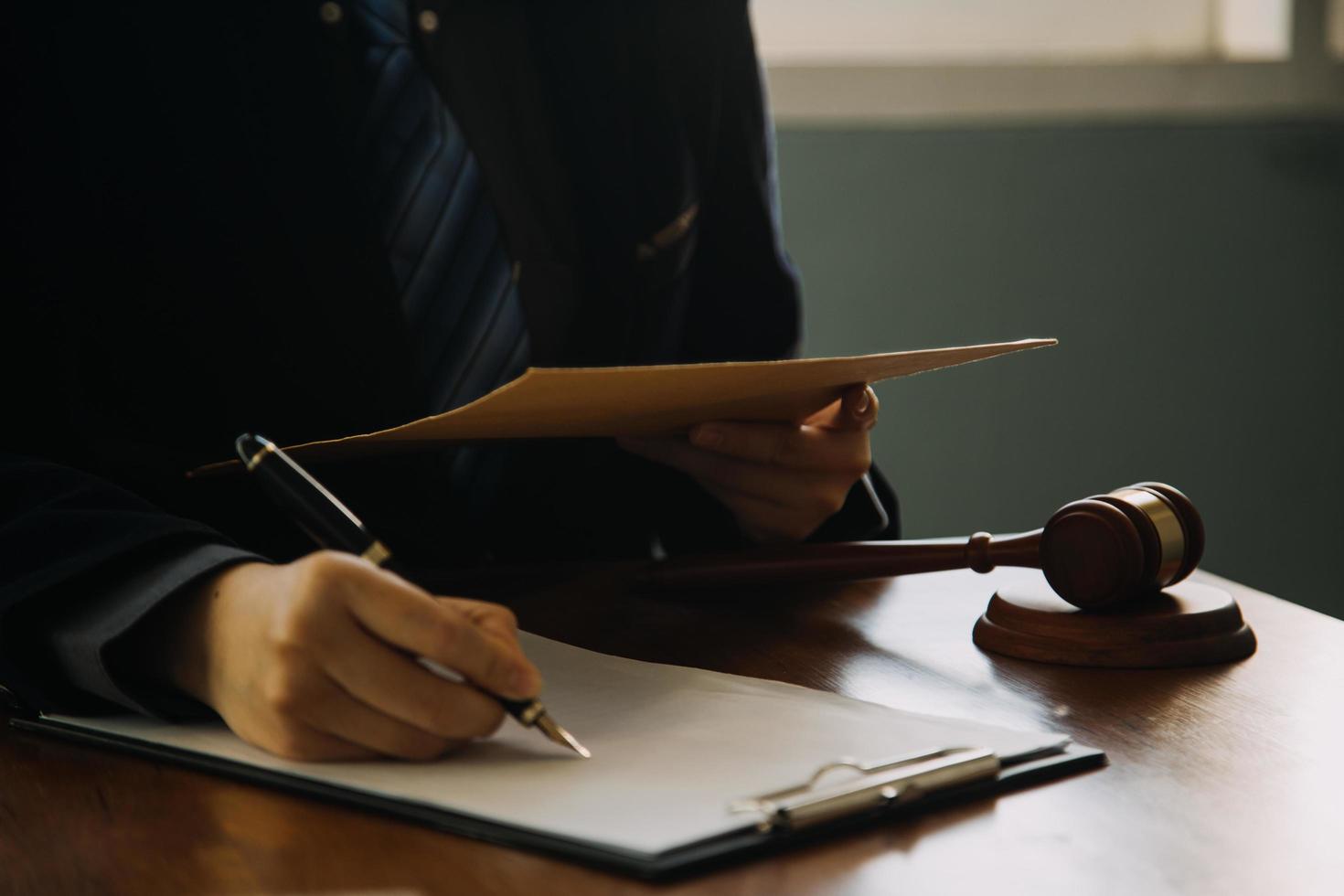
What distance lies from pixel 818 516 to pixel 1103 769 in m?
0.43

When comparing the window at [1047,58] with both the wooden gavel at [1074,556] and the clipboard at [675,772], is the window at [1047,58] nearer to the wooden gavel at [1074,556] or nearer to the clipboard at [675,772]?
the wooden gavel at [1074,556]

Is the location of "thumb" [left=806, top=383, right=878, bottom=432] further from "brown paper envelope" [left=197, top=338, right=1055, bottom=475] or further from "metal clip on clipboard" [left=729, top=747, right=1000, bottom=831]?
"metal clip on clipboard" [left=729, top=747, right=1000, bottom=831]

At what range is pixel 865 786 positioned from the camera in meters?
0.44

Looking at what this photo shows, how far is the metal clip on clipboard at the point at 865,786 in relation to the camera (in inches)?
16.5

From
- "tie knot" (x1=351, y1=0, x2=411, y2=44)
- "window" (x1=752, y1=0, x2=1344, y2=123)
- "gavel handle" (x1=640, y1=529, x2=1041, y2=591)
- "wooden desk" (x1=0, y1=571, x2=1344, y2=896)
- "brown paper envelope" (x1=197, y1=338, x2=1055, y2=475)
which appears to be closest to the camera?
"wooden desk" (x1=0, y1=571, x2=1344, y2=896)

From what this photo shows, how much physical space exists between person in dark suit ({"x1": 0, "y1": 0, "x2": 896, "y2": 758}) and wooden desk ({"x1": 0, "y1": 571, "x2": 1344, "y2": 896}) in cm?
17

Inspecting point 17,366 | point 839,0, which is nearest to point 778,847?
point 17,366

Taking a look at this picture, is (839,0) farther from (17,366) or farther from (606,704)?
(606,704)

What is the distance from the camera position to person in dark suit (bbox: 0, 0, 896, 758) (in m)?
0.92

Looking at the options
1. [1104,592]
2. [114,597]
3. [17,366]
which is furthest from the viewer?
[17,366]

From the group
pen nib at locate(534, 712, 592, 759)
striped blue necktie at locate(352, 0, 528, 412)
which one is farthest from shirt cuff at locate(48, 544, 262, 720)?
striped blue necktie at locate(352, 0, 528, 412)

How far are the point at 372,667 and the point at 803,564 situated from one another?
403 millimetres

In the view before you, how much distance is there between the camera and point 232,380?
102 centimetres

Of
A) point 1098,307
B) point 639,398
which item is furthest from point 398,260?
point 1098,307
